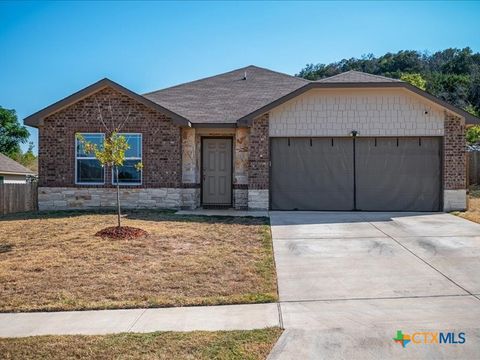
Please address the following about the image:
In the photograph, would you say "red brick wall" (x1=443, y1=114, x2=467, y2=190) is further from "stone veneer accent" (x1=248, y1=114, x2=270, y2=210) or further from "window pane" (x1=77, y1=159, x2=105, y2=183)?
"window pane" (x1=77, y1=159, x2=105, y2=183)

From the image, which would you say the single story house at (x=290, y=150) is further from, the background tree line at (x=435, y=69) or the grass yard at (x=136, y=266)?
the background tree line at (x=435, y=69)

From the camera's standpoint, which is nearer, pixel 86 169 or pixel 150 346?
pixel 150 346

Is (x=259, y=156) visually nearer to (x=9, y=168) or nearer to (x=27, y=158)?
(x=9, y=168)

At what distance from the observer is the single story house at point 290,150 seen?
13.1 meters

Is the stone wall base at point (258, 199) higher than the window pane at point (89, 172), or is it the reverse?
the window pane at point (89, 172)

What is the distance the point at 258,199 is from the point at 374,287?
25.1 feet

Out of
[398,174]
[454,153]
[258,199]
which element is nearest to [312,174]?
[258,199]

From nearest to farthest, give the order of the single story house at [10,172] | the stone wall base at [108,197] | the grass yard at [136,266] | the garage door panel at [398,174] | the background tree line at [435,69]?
the grass yard at [136,266], the garage door panel at [398,174], the stone wall base at [108,197], the single story house at [10,172], the background tree line at [435,69]

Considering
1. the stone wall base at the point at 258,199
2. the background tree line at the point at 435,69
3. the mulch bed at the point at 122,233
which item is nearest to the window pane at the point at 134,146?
the stone wall base at the point at 258,199

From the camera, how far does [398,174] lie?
13.4m

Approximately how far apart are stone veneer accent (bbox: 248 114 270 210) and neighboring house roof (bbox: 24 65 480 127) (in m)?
0.36

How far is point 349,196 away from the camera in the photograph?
13469 mm

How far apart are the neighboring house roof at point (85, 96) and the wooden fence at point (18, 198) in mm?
2210

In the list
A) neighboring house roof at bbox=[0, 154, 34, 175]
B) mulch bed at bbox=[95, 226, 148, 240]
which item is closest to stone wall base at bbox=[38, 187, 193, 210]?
mulch bed at bbox=[95, 226, 148, 240]
